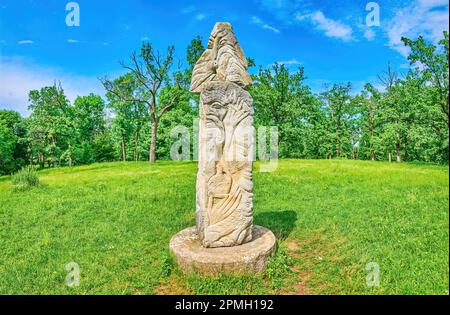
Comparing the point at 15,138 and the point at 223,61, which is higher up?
the point at 223,61

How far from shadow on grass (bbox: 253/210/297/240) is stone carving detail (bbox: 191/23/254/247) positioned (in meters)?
2.11

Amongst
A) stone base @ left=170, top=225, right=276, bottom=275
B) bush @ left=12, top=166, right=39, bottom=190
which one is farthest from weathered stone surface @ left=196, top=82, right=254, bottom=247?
→ bush @ left=12, top=166, right=39, bottom=190

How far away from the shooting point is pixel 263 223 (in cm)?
927

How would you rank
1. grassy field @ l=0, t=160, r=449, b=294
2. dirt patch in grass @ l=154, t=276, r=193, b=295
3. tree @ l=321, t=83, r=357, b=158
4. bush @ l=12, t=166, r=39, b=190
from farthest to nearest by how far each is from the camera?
tree @ l=321, t=83, r=357, b=158 < bush @ l=12, t=166, r=39, b=190 < grassy field @ l=0, t=160, r=449, b=294 < dirt patch in grass @ l=154, t=276, r=193, b=295

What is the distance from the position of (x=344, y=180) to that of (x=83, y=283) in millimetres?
13012

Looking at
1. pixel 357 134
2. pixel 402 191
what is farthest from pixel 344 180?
pixel 357 134

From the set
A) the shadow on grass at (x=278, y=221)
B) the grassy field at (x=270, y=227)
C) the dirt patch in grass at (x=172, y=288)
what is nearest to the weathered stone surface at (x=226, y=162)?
the dirt patch in grass at (x=172, y=288)

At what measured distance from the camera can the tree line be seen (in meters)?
33.2

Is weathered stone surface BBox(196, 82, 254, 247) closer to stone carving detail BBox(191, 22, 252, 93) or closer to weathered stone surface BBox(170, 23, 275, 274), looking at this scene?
weathered stone surface BBox(170, 23, 275, 274)

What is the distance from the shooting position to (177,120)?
3859cm

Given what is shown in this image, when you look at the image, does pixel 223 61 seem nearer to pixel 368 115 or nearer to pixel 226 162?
pixel 226 162

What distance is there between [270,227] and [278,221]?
0.62 m

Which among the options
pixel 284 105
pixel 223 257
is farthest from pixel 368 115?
pixel 223 257

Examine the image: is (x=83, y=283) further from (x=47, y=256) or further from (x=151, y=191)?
(x=151, y=191)
